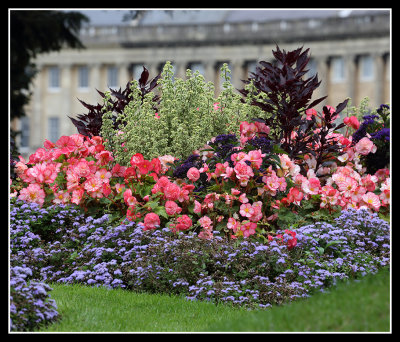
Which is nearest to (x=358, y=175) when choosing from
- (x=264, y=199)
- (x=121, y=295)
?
(x=264, y=199)

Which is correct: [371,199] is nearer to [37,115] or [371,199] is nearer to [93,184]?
[93,184]

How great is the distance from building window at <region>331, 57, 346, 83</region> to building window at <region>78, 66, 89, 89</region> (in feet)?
77.5

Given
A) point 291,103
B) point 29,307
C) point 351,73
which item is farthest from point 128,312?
point 351,73

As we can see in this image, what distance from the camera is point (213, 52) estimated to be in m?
66.8

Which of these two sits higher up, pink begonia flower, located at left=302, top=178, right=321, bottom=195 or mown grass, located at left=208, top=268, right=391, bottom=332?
pink begonia flower, located at left=302, top=178, right=321, bottom=195

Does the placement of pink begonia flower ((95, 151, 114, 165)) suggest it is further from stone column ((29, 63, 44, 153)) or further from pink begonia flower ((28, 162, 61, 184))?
stone column ((29, 63, 44, 153))

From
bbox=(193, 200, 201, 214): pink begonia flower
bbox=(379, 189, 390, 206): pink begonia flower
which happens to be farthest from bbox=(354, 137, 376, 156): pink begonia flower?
bbox=(193, 200, 201, 214): pink begonia flower

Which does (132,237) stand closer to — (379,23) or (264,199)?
(264,199)

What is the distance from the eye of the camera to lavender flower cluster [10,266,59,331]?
19.0ft

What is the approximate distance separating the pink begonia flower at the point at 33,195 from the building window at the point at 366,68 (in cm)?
5828

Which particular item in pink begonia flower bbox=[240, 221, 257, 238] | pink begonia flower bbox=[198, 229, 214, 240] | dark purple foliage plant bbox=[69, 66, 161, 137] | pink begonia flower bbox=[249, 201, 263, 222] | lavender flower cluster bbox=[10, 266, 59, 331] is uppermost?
dark purple foliage plant bbox=[69, 66, 161, 137]

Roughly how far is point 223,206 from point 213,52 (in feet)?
195

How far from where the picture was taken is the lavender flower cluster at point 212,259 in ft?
23.7

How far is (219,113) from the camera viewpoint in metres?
10.2
